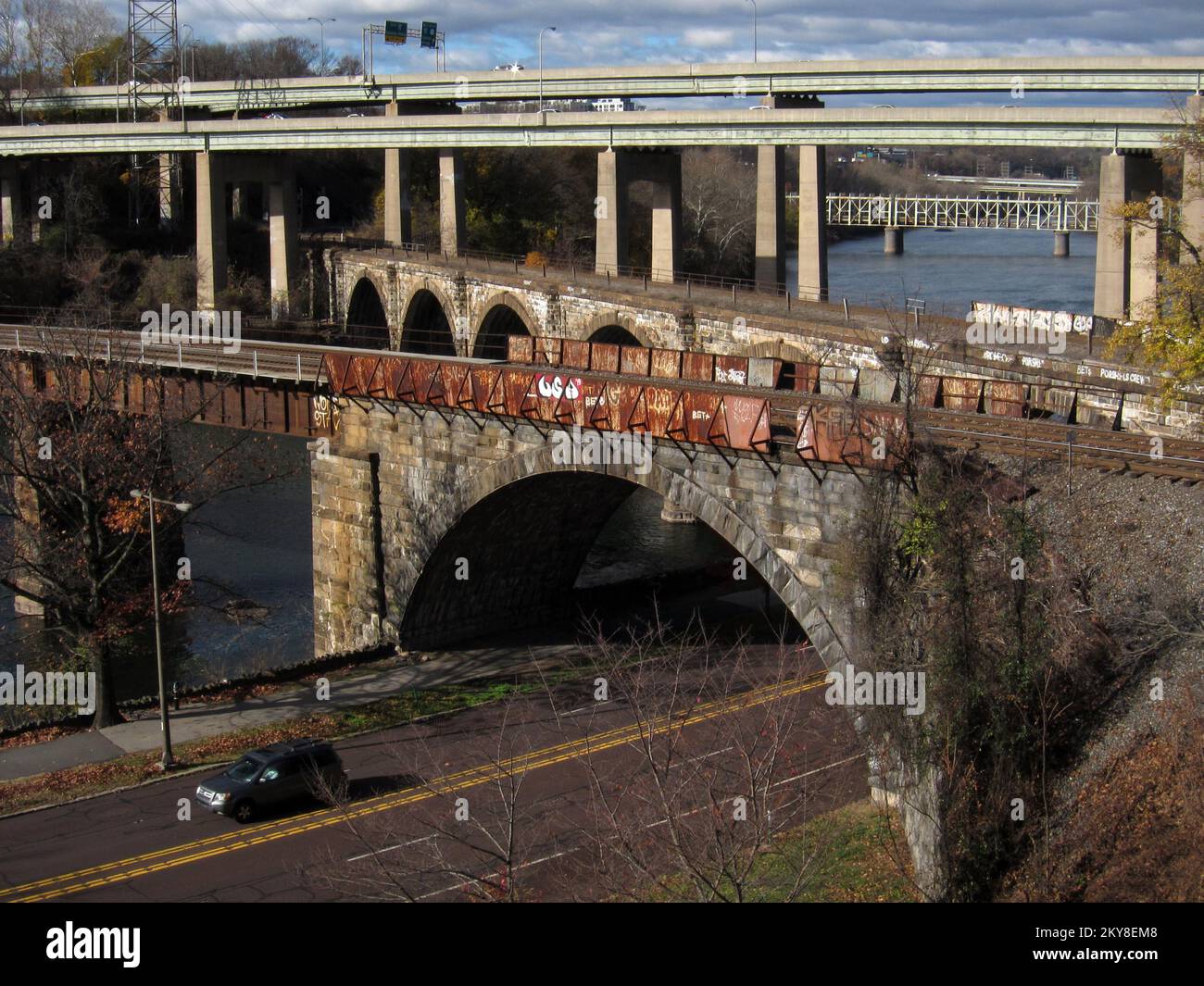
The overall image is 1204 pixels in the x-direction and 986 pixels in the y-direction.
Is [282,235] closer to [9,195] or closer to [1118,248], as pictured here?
[9,195]

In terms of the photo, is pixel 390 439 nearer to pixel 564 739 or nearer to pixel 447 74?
pixel 564 739

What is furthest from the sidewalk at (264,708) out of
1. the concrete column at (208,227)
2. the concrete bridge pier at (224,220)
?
the concrete column at (208,227)

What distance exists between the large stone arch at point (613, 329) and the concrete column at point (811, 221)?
27.2 ft

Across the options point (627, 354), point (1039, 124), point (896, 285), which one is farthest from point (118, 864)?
point (896, 285)

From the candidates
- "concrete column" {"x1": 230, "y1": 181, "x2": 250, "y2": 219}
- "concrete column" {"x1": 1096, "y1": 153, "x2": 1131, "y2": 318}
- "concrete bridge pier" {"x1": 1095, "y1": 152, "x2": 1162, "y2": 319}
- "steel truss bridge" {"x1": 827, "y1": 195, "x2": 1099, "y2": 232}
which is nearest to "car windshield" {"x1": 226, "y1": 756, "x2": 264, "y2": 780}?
"concrete bridge pier" {"x1": 1095, "y1": 152, "x2": 1162, "y2": 319}

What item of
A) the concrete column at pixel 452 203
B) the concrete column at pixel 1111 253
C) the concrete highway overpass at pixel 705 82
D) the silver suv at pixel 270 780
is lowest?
the silver suv at pixel 270 780

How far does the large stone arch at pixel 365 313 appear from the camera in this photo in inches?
2730

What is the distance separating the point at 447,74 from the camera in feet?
258

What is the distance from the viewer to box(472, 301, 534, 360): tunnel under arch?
54031 mm

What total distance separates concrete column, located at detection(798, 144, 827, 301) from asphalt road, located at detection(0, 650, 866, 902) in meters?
29.6

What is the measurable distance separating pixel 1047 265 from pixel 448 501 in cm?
7657

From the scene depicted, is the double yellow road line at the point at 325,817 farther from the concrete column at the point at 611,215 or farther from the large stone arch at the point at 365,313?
the large stone arch at the point at 365,313

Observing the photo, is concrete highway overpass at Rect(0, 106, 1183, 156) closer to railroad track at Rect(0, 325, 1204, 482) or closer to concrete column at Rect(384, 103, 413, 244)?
concrete column at Rect(384, 103, 413, 244)
